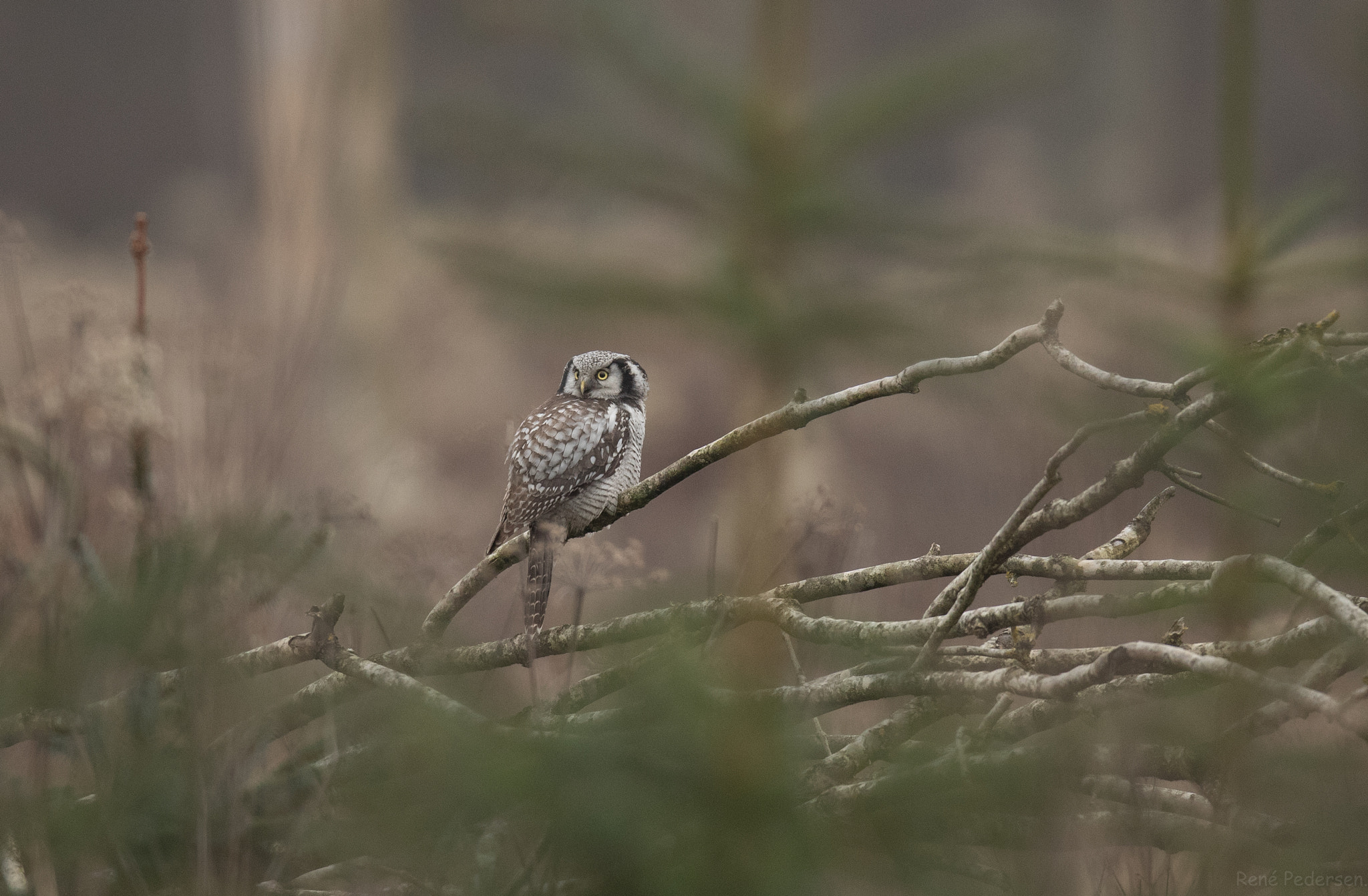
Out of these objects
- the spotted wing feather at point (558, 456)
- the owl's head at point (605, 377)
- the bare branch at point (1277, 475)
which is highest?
the owl's head at point (605, 377)

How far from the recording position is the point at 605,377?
3695mm

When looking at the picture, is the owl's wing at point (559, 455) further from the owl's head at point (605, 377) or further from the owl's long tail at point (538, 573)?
the owl's long tail at point (538, 573)

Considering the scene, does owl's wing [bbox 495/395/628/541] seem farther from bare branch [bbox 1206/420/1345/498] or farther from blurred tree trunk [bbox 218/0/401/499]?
blurred tree trunk [bbox 218/0/401/499]

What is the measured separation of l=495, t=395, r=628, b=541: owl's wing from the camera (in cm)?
330

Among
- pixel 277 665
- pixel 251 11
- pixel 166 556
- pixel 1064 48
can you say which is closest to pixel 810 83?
pixel 1064 48

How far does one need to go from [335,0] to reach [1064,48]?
7.58 m

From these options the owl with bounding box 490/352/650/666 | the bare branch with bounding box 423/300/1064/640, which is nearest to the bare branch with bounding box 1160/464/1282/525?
the bare branch with bounding box 423/300/1064/640

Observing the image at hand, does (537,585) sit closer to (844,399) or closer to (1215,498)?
(844,399)

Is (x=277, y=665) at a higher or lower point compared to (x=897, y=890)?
higher

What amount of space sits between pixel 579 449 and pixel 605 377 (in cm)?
37

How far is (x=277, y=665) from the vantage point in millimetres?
2162

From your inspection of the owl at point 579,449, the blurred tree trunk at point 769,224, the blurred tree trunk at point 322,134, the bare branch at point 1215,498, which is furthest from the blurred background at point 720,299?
the blurred tree trunk at point 322,134

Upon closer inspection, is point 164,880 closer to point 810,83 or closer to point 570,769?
point 570,769

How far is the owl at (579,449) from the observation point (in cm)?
332
